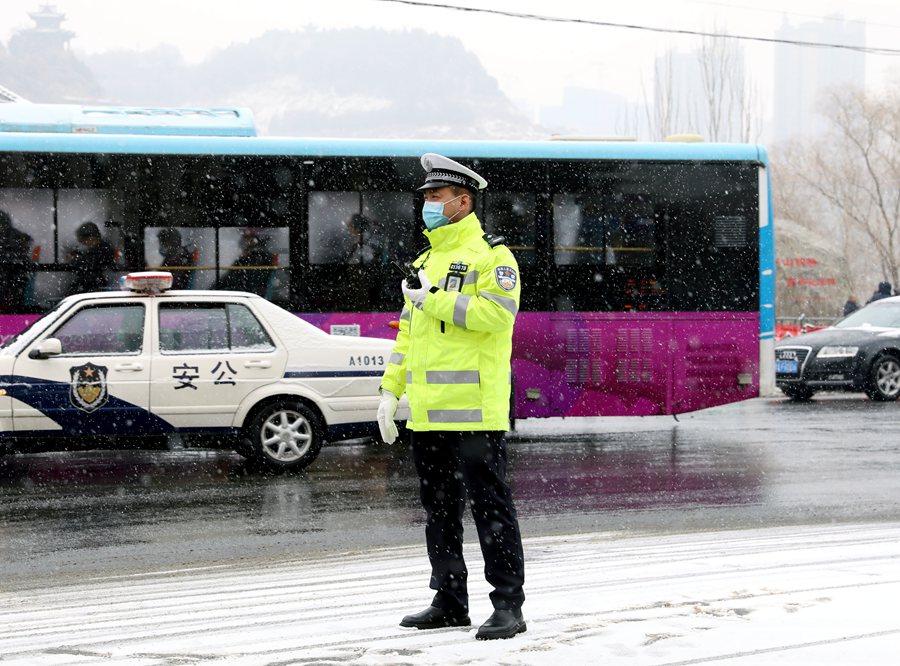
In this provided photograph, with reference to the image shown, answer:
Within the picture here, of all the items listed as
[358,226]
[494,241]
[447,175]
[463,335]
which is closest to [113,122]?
[358,226]

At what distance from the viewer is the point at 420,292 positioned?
16.1 feet

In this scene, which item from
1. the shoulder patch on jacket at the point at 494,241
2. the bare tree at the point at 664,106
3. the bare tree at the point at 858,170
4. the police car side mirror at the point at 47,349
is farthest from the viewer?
the bare tree at the point at 664,106

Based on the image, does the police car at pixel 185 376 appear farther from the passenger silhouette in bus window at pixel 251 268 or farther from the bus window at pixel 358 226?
the bus window at pixel 358 226

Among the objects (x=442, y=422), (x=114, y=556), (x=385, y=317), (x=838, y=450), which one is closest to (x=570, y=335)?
(x=385, y=317)

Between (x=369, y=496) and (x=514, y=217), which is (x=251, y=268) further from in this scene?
(x=369, y=496)

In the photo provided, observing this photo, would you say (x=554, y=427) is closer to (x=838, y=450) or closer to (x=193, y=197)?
(x=838, y=450)

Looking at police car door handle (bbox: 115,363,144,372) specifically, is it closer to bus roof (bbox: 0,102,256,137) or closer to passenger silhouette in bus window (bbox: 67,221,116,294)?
passenger silhouette in bus window (bbox: 67,221,116,294)

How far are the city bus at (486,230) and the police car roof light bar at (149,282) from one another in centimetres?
179

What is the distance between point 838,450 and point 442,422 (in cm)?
849

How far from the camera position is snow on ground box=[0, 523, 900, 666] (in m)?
4.47

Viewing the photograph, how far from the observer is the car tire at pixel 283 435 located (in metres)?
10.5

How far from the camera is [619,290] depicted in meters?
13.1

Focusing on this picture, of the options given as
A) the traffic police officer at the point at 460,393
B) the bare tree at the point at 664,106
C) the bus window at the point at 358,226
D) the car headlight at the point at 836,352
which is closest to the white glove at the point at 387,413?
the traffic police officer at the point at 460,393

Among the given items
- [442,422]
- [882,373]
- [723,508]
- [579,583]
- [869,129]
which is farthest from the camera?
[869,129]
